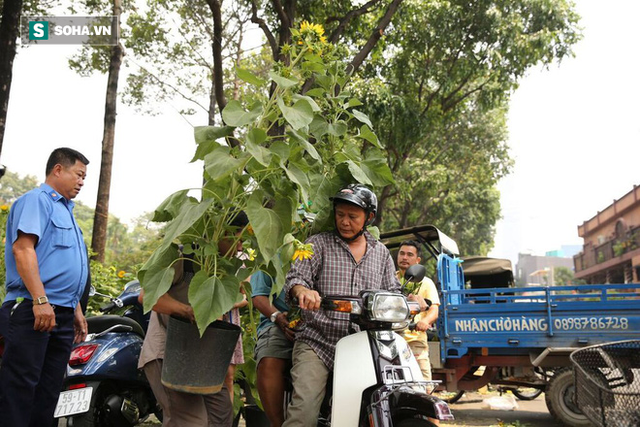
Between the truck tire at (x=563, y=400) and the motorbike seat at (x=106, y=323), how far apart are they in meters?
5.13

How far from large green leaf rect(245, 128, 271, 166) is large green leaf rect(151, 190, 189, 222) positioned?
426 mm

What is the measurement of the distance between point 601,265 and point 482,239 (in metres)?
9.38

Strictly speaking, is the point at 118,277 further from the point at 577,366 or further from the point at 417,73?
the point at 417,73

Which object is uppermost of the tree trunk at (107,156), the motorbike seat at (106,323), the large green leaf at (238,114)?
the tree trunk at (107,156)

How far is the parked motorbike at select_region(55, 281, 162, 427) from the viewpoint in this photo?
13.7 ft

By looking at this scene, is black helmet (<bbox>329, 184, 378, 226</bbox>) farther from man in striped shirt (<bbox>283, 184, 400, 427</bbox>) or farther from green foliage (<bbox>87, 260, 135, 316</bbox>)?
green foliage (<bbox>87, 260, 135, 316</bbox>)

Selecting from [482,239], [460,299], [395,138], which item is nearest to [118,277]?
[460,299]

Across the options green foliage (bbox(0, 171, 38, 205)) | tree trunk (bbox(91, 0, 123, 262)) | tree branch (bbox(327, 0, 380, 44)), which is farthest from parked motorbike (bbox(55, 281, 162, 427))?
green foliage (bbox(0, 171, 38, 205))

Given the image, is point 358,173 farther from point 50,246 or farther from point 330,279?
point 50,246

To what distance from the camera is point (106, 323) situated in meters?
4.59

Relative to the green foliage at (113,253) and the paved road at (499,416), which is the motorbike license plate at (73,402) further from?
the paved road at (499,416)

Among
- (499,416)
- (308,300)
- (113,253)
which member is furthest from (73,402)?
(113,253)

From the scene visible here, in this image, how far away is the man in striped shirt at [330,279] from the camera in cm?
295

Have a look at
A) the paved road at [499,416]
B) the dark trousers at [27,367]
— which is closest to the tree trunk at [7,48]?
the paved road at [499,416]
